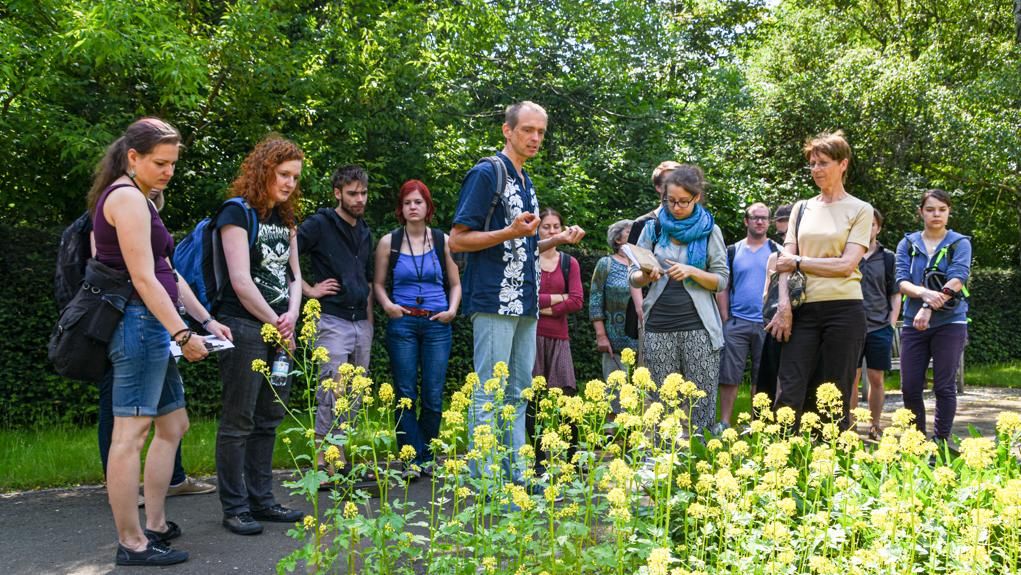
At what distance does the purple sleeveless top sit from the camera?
402cm

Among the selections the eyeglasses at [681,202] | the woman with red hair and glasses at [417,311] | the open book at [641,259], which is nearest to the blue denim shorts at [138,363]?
the woman with red hair and glasses at [417,311]

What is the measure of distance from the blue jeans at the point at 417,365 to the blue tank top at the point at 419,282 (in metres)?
0.13

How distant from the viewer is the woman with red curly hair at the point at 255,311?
15.3 feet

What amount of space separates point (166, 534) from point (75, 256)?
4.83 ft

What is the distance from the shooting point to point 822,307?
5.58 m

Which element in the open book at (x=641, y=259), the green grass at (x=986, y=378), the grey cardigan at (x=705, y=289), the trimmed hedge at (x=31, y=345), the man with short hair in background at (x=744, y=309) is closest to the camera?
the open book at (x=641, y=259)

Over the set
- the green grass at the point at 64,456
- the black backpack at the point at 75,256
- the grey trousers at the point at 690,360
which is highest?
the black backpack at the point at 75,256

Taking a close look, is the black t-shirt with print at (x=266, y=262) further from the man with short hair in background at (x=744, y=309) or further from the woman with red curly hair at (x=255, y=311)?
the man with short hair in background at (x=744, y=309)

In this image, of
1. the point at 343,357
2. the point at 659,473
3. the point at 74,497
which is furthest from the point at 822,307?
the point at 74,497

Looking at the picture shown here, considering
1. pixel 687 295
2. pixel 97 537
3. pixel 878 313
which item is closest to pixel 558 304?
pixel 687 295

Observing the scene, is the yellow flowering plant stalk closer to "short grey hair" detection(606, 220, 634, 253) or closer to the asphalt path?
the asphalt path

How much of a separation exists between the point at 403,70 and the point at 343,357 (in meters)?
6.33

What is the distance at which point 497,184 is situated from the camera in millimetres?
4875

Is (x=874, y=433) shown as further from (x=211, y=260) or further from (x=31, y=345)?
(x=31, y=345)
